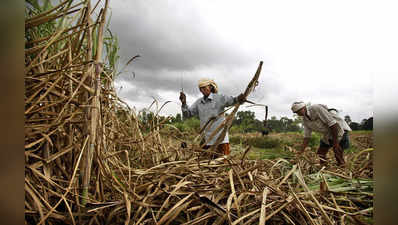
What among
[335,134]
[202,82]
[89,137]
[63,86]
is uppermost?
[202,82]

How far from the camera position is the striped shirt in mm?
2506

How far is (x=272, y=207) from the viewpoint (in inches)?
16.8

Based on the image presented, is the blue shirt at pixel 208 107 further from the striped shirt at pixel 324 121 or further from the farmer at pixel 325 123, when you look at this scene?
the striped shirt at pixel 324 121

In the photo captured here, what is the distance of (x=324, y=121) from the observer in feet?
8.34

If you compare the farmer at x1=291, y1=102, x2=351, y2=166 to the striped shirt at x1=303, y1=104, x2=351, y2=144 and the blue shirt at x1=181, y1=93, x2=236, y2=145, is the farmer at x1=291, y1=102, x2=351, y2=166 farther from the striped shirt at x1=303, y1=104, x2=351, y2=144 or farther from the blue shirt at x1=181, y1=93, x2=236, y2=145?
the blue shirt at x1=181, y1=93, x2=236, y2=145

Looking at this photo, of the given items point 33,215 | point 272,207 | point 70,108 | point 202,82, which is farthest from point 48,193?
point 202,82

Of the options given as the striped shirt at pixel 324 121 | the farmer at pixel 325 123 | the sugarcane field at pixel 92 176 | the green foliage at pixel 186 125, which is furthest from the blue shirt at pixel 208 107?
the sugarcane field at pixel 92 176

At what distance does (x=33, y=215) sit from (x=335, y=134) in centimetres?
281

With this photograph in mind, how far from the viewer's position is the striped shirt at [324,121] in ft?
8.22

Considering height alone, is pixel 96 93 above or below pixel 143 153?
above

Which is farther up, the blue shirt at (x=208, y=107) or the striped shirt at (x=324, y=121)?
the blue shirt at (x=208, y=107)

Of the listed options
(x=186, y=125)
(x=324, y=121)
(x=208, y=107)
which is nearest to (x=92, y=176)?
(x=186, y=125)

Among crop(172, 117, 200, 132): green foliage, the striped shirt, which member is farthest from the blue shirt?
the striped shirt

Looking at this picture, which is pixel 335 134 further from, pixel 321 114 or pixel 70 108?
pixel 70 108
